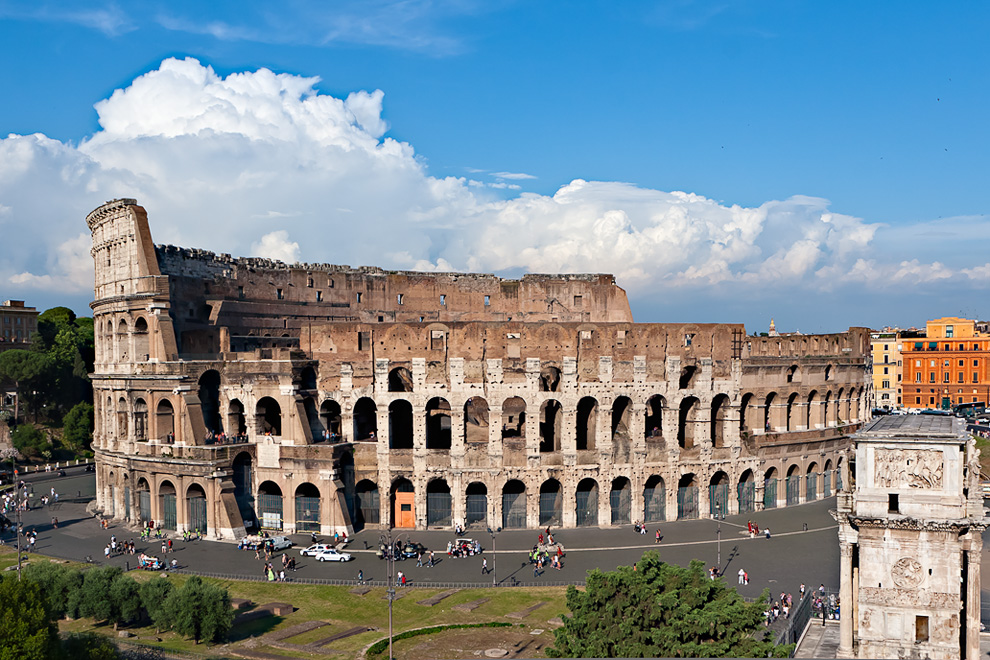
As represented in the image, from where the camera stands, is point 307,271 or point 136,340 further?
point 307,271

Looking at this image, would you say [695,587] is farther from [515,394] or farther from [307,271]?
[307,271]

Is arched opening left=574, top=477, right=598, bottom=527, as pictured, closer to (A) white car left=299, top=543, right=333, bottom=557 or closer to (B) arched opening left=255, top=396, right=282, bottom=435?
(A) white car left=299, top=543, right=333, bottom=557

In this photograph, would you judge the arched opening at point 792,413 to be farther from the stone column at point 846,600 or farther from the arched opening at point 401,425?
the stone column at point 846,600

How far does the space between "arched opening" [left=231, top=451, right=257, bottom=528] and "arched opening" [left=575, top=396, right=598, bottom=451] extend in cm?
2183

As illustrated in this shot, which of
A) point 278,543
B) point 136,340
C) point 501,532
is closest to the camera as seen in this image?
point 278,543

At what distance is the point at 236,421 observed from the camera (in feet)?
193

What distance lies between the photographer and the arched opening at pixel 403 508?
56312 mm

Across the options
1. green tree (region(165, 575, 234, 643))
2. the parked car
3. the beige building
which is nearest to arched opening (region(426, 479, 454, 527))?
the parked car

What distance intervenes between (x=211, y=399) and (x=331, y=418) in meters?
8.33

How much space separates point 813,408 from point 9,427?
257ft

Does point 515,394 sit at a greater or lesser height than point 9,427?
greater

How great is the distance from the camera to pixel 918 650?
30.5 m

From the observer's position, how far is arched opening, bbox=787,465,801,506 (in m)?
63.9

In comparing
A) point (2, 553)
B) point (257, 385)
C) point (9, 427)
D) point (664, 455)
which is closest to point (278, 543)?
point (257, 385)
